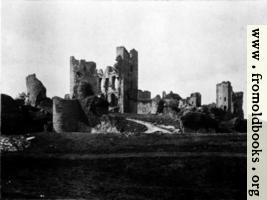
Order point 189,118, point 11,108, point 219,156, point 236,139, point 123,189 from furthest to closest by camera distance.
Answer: point 189,118, point 11,108, point 236,139, point 219,156, point 123,189

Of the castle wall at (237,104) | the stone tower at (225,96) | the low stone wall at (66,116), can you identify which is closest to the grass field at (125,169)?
the low stone wall at (66,116)

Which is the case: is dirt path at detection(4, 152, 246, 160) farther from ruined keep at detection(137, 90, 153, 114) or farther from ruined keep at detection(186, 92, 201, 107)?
ruined keep at detection(137, 90, 153, 114)

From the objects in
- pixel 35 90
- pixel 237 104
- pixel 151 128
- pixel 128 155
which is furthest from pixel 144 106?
pixel 128 155

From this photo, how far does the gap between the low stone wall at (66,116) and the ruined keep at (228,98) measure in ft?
89.7

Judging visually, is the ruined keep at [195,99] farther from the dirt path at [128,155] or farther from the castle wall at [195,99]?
the dirt path at [128,155]

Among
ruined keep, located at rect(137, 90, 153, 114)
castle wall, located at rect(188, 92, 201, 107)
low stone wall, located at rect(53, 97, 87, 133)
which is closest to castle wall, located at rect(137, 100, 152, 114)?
ruined keep, located at rect(137, 90, 153, 114)

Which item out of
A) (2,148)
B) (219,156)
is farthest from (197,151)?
(2,148)

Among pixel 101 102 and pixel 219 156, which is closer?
pixel 219 156

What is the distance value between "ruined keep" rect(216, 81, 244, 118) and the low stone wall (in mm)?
27334

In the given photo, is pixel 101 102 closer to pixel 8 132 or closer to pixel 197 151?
pixel 8 132

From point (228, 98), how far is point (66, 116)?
96.0ft

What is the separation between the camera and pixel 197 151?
1747 centimetres

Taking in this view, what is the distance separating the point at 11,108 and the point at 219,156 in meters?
11.1

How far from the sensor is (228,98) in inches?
2042
